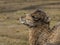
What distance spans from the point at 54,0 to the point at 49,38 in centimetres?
2915

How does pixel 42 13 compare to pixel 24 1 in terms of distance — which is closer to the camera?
pixel 42 13

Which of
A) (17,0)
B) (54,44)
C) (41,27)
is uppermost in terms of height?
(41,27)

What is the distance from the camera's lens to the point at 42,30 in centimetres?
809

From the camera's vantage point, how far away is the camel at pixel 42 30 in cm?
805

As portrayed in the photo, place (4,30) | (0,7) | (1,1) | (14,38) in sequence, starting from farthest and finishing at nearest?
(1,1), (0,7), (4,30), (14,38)

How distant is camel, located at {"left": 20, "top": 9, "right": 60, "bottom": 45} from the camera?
8.05 meters

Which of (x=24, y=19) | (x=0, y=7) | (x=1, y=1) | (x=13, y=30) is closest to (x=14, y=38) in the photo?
(x=13, y=30)

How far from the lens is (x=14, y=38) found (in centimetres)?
1448

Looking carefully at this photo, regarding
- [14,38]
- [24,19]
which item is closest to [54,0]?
[14,38]

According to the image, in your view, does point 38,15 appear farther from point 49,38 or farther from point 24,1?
point 24,1

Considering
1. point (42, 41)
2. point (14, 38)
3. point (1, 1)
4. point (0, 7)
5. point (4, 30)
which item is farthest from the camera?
point (1, 1)

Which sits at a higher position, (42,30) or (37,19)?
(37,19)

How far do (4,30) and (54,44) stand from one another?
8.87 metres

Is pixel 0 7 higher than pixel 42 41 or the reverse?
the reverse
